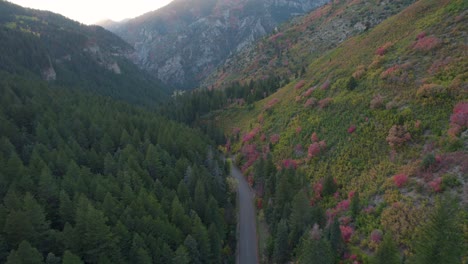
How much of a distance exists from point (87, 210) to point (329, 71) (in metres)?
70.8

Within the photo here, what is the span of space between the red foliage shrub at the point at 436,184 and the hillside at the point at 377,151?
100 millimetres

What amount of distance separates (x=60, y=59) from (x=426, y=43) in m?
173

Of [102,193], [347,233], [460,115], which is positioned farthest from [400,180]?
[102,193]

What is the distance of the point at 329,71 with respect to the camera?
8319 cm

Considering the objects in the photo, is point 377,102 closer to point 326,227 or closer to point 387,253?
point 326,227

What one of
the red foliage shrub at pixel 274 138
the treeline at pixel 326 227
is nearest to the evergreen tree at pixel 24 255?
the treeline at pixel 326 227

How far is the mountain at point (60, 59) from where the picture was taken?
13288 cm

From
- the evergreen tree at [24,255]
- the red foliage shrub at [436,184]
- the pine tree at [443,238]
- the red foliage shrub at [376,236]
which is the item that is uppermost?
the evergreen tree at [24,255]

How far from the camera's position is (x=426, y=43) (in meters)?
59.3

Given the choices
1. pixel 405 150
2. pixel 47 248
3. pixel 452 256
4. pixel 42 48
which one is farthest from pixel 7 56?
pixel 452 256

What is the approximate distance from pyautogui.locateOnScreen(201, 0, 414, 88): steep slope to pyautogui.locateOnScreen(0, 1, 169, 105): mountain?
219 ft

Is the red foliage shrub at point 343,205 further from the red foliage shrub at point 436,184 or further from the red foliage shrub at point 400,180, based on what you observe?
the red foliage shrub at point 436,184

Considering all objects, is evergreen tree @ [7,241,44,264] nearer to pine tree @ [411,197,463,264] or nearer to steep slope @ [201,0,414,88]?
pine tree @ [411,197,463,264]

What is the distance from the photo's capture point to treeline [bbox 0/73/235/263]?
109 feet
